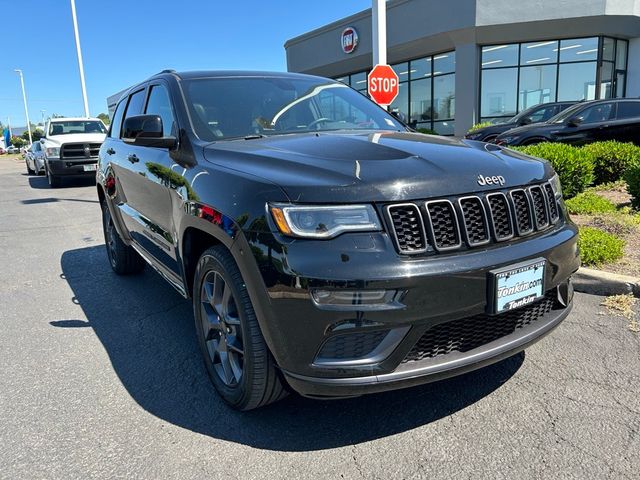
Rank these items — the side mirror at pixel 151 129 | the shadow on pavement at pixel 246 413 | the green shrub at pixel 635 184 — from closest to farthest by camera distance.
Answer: the shadow on pavement at pixel 246 413 → the side mirror at pixel 151 129 → the green shrub at pixel 635 184

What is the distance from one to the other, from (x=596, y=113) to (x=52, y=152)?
13.5 metres

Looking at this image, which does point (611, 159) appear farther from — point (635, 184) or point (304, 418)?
point (304, 418)

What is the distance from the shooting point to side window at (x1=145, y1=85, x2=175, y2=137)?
350cm

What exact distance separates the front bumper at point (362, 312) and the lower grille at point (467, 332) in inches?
1.5

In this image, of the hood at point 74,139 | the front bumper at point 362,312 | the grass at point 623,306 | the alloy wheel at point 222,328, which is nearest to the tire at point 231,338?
the alloy wheel at point 222,328

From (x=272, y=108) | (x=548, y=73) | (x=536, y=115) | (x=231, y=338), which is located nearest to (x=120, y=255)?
(x=272, y=108)

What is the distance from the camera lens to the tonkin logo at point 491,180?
2402 millimetres

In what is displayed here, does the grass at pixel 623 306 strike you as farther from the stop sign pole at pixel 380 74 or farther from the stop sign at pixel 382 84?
the stop sign at pixel 382 84

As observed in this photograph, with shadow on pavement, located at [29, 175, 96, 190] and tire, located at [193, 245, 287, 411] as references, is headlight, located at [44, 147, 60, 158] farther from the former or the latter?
tire, located at [193, 245, 287, 411]

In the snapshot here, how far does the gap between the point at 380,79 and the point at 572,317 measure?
6.18 metres

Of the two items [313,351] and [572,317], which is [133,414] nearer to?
[313,351]

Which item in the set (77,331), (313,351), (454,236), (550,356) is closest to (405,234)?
(454,236)

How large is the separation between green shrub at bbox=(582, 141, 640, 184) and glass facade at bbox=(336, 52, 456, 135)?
14.3 metres

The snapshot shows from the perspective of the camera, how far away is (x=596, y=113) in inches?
422
